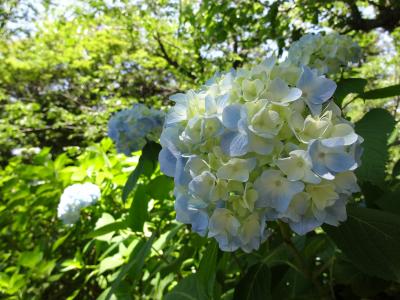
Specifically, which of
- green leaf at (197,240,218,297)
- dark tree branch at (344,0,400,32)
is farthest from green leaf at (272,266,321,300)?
dark tree branch at (344,0,400,32)

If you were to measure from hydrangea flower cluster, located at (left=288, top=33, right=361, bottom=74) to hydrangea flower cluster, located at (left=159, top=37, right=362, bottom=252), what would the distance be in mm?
544

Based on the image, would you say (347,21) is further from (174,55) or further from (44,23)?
(44,23)

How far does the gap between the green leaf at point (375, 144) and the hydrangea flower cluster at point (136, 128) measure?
814 millimetres

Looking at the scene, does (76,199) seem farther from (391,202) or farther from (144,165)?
(391,202)

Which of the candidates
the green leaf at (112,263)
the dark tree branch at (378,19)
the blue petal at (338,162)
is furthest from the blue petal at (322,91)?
the dark tree branch at (378,19)

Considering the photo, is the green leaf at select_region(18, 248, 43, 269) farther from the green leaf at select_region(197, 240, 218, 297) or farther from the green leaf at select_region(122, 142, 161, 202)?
the green leaf at select_region(197, 240, 218, 297)

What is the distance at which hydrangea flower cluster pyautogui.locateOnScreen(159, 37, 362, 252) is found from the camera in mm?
638

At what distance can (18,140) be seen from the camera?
25.9 feet

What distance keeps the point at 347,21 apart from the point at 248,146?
2.27m

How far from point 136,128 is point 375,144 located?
942mm

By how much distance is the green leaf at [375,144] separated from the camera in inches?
36.5

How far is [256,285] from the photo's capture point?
951mm

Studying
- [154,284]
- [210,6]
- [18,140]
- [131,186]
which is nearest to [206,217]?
[131,186]

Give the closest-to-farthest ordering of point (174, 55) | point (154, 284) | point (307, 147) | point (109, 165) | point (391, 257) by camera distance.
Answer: point (307, 147) < point (391, 257) < point (154, 284) < point (109, 165) < point (174, 55)
